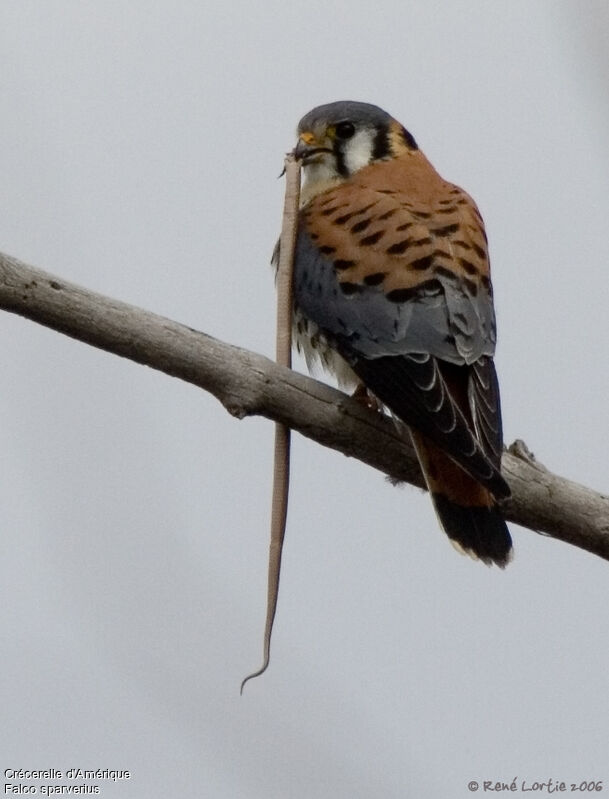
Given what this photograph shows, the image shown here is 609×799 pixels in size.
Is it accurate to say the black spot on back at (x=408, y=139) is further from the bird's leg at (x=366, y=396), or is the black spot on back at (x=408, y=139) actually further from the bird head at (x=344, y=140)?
the bird's leg at (x=366, y=396)

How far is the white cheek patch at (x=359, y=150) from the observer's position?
395cm

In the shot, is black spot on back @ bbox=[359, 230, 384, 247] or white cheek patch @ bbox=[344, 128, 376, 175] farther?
white cheek patch @ bbox=[344, 128, 376, 175]

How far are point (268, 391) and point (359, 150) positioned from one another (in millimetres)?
1497

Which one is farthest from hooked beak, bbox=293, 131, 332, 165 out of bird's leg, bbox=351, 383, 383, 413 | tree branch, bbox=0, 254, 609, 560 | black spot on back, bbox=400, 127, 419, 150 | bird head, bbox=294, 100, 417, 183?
tree branch, bbox=0, 254, 609, 560

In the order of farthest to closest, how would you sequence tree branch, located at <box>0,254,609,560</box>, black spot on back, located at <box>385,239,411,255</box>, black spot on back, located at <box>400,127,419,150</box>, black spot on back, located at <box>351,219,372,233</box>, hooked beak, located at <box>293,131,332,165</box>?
black spot on back, located at <box>400,127,419,150</box>, hooked beak, located at <box>293,131,332,165</box>, black spot on back, located at <box>351,219,372,233</box>, black spot on back, located at <box>385,239,411,255</box>, tree branch, located at <box>0,254,609,560</box>

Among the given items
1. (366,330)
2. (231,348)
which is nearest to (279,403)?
(231,348)

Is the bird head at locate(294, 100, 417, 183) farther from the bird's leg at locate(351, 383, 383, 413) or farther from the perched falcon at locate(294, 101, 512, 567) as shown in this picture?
the bird's leg at locate(351, 383, 383, 413)

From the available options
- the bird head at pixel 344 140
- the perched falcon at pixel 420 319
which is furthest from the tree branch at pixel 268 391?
the bird head at pixel 344 140

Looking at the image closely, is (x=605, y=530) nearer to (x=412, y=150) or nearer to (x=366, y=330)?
(x=366, y=330)

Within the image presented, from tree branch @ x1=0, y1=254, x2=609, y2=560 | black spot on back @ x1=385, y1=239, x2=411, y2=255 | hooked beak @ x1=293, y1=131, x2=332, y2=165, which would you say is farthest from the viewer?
hooked beak @ x1=293, y1=131, x2=332, y2=165

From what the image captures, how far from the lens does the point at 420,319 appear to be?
3.18 metres

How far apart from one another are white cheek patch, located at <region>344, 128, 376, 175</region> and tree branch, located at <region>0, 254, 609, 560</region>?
1.12 m

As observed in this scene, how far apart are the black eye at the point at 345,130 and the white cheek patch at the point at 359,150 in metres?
0.02

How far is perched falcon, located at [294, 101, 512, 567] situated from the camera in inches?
117
